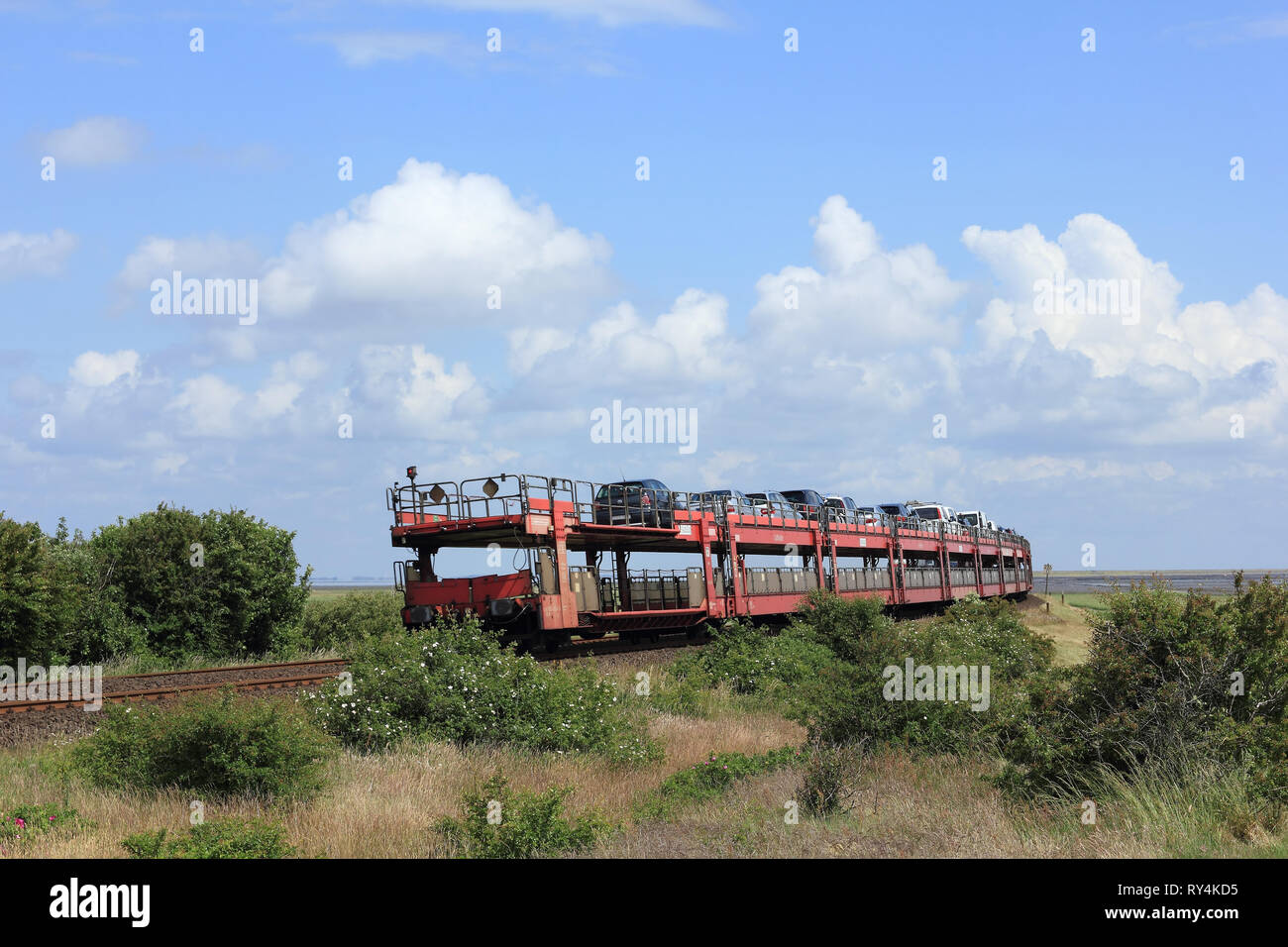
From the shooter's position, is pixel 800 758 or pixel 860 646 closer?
pixel 800 758

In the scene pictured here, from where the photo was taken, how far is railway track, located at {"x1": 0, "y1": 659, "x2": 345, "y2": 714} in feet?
55.4

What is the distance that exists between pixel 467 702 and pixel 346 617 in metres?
33.3

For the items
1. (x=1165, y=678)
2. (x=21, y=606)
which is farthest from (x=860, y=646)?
(x=21, y=606)

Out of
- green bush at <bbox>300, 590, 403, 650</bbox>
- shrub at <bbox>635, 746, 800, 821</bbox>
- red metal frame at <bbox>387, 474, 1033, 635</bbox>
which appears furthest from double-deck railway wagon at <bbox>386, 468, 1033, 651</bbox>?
green bush at <bbox>300, 590, 403, 650</bbox>

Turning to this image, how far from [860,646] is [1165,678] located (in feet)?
23.3

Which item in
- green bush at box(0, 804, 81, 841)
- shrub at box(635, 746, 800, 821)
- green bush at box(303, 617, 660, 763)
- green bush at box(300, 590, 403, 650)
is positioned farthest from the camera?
green bush at box(300, 590, 403, 650)

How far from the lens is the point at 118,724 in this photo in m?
13.0

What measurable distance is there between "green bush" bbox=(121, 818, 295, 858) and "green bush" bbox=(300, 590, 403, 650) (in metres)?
34.0

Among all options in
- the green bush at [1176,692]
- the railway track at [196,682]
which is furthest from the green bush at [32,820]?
the green bush at [1176,692]

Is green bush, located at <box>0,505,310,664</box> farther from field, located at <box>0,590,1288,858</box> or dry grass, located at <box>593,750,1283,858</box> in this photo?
dry grass, located at <box>593,750,1283,858</box>

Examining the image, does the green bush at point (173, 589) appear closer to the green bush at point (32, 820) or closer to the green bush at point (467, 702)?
the green bush at point (467, 702)

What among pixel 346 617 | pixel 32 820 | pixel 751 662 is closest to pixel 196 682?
pixel 751 662
